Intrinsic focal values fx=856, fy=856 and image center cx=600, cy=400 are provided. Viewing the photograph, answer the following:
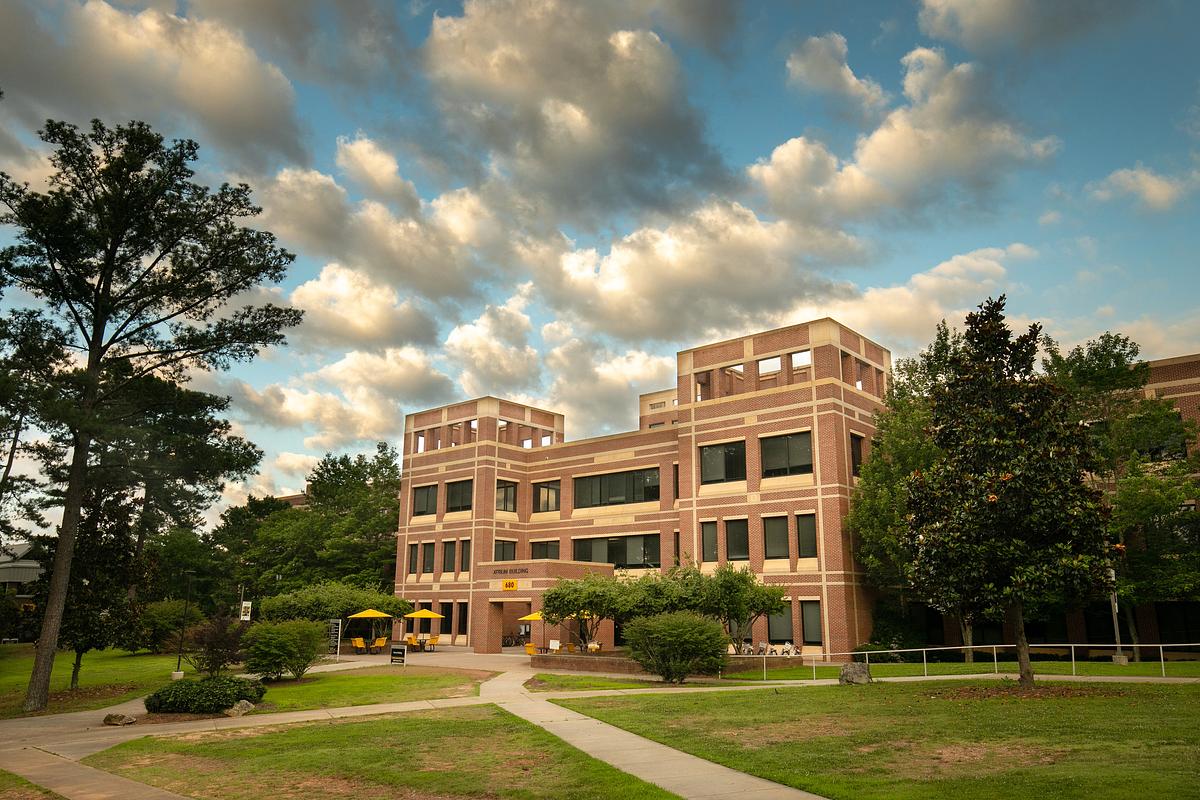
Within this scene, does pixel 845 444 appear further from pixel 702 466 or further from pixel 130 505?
pixel 130 505

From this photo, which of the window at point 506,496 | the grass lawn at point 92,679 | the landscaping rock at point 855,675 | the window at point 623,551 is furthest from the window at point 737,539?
the grass lawn at point 92,679

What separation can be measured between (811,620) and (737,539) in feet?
18.6

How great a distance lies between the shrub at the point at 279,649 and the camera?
29781 millimetres

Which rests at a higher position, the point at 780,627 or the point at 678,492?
the point at 678,492

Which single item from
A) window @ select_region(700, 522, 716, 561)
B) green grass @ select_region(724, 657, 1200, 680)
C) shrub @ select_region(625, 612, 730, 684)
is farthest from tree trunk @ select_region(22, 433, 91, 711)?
window @ select_region(700, 522, 716, 561)

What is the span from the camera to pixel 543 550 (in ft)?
186

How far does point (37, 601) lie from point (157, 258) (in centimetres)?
1306

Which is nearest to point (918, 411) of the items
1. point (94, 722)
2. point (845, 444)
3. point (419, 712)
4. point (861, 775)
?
point (845, 444)

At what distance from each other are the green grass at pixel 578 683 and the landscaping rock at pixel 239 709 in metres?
8.10

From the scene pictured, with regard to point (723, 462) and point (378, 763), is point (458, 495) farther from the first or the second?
point (378, 763)

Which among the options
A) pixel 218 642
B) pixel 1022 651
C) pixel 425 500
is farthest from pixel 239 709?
pixel 425 500

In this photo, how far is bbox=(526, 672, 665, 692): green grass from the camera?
26.3 metres

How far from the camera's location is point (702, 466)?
150ft

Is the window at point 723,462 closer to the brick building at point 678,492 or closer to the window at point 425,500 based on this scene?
the brick building at point 678,492
